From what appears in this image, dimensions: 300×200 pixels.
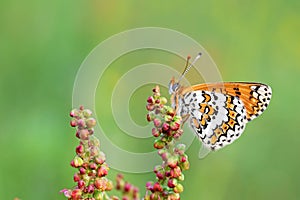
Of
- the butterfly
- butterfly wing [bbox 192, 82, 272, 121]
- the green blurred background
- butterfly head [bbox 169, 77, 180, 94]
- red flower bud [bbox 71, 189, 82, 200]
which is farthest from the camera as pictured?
the green blurred background

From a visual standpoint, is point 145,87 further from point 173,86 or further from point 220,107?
point 173,86

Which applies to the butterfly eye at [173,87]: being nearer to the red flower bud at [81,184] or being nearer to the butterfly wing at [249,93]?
the butterfly wing at [249,93]

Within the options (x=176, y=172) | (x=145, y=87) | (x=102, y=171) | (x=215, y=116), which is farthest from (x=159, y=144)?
(x=145, y=87)

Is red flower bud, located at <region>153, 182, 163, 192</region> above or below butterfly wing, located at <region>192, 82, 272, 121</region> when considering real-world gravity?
below

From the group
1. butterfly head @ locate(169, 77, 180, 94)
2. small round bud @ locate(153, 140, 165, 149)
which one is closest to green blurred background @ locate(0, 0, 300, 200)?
butterfly head @ locate(169, 77, 180, 94)

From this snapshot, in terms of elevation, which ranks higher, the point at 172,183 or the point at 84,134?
the point at 84,134

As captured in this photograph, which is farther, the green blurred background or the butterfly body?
the green blurred background

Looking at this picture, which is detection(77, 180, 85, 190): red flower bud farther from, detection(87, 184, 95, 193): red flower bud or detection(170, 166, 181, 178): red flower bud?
detection(170, 166, 181, 178): red flower bud
